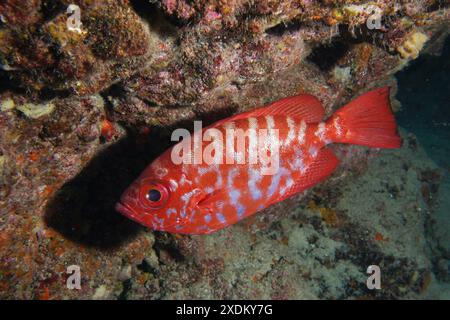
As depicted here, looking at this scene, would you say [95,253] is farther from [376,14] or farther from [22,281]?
[376,14]

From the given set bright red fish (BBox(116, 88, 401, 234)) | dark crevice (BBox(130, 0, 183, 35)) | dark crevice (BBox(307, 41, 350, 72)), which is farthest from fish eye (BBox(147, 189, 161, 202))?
dark crevice (BBox(307, 41, 350, 72))

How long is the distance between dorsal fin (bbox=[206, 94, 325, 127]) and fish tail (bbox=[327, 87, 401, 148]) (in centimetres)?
19

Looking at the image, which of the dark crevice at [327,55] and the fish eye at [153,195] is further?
the dark crevice at [327,55]

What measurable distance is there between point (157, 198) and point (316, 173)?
160cm

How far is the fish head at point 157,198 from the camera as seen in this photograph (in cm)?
267

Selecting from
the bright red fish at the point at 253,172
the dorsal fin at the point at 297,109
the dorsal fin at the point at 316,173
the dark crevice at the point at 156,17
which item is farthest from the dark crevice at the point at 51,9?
the dorsal fin at the point at 316,173

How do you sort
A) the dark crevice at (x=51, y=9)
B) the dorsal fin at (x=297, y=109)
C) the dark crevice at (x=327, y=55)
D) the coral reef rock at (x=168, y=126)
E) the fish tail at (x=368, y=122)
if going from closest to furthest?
the dark crevice at (x=51, y=9), the coral reef rock at (x=168, y=126), the dorsal fin at (x=297, y=109), the fish tail at (x=368, y=122), the dark crevice at (x=327, y=55)

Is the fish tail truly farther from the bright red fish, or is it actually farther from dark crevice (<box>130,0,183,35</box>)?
dark crevice (<box>130,0,183,35</box>)

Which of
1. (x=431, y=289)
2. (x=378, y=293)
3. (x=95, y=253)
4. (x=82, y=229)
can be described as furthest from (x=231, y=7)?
(x=431, y=289)

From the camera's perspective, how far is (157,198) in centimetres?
270

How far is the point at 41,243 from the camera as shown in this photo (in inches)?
146

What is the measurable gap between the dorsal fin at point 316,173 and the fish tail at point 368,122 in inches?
8.4

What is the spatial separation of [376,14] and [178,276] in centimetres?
426

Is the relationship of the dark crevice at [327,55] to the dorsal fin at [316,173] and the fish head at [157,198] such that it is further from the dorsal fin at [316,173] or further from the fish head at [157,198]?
the fish head at [157,198]
